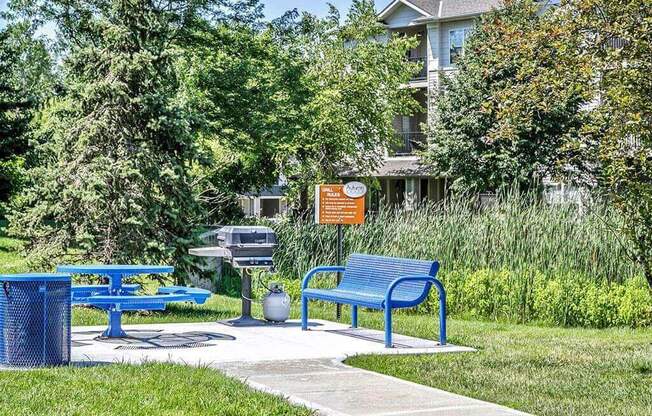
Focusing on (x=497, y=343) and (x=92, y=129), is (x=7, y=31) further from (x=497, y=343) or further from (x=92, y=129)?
(x=497, y=343)

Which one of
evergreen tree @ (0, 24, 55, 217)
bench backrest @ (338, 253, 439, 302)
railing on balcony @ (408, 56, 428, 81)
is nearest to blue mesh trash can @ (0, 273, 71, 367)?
bench backrest @ (338, 253, 439, 302)

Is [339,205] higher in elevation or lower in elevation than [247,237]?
higher

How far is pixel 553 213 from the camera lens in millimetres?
18250

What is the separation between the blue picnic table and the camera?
11.6m

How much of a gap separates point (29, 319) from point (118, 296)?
103 inches

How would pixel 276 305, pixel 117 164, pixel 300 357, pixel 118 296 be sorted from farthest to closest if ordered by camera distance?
pixel 117 164 < pixel 276 305 < pixel 118 296 < pixel 300 357

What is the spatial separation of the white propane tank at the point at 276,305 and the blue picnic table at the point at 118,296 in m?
2.05

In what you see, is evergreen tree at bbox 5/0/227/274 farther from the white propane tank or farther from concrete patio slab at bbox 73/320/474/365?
concrete patio slab at bbox 73/320/474/365

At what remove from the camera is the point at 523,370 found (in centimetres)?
1012

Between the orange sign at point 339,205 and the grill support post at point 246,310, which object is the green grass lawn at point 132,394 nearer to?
the grill support post at point 246,310

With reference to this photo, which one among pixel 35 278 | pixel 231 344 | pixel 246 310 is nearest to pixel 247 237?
pixel 246 310

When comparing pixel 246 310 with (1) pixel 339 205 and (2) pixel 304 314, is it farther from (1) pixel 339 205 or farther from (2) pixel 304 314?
(1) pixel 339 205

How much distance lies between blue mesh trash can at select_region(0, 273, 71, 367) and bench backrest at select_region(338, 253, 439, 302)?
4.54m

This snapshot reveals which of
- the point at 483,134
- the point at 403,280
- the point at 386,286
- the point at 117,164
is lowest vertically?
the point at 386,286
